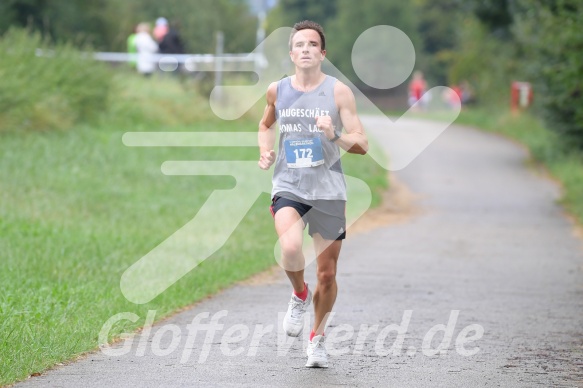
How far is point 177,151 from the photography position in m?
20.9

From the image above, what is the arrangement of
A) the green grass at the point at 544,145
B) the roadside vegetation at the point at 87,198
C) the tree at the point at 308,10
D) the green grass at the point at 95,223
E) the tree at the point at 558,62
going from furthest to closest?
the tree at the point at 308,10 < the green grass at the point at 544,145 < the tree at the point at 558,62 < the roadside vegetation at the point at 87,198 < the green grass at the point at 95,223

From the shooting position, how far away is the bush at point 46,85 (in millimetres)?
19062

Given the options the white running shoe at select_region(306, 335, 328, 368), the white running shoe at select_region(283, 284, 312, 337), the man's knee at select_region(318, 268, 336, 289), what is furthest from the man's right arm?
the white running shoe at select_region(306, 335, 328, 368)

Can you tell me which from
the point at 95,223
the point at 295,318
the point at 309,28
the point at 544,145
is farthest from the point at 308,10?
the point at 295,318

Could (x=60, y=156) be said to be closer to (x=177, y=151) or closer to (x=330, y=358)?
(x=177, y=151)

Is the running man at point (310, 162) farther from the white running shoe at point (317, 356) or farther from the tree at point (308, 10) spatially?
the tree at point (308, 10)

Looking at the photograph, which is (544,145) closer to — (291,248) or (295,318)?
(295,318)

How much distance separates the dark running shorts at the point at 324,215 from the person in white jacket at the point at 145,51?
20.0 m

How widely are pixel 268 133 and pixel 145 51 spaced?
804 inches

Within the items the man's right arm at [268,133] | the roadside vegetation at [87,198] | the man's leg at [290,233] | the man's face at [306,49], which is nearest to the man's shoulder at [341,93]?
the man's face at [306,49]

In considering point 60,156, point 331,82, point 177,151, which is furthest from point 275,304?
point 177,151

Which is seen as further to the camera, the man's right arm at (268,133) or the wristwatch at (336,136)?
the man's right arm at (268,133)

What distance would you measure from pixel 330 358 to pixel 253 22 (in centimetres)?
3317

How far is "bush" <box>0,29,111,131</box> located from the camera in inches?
750
